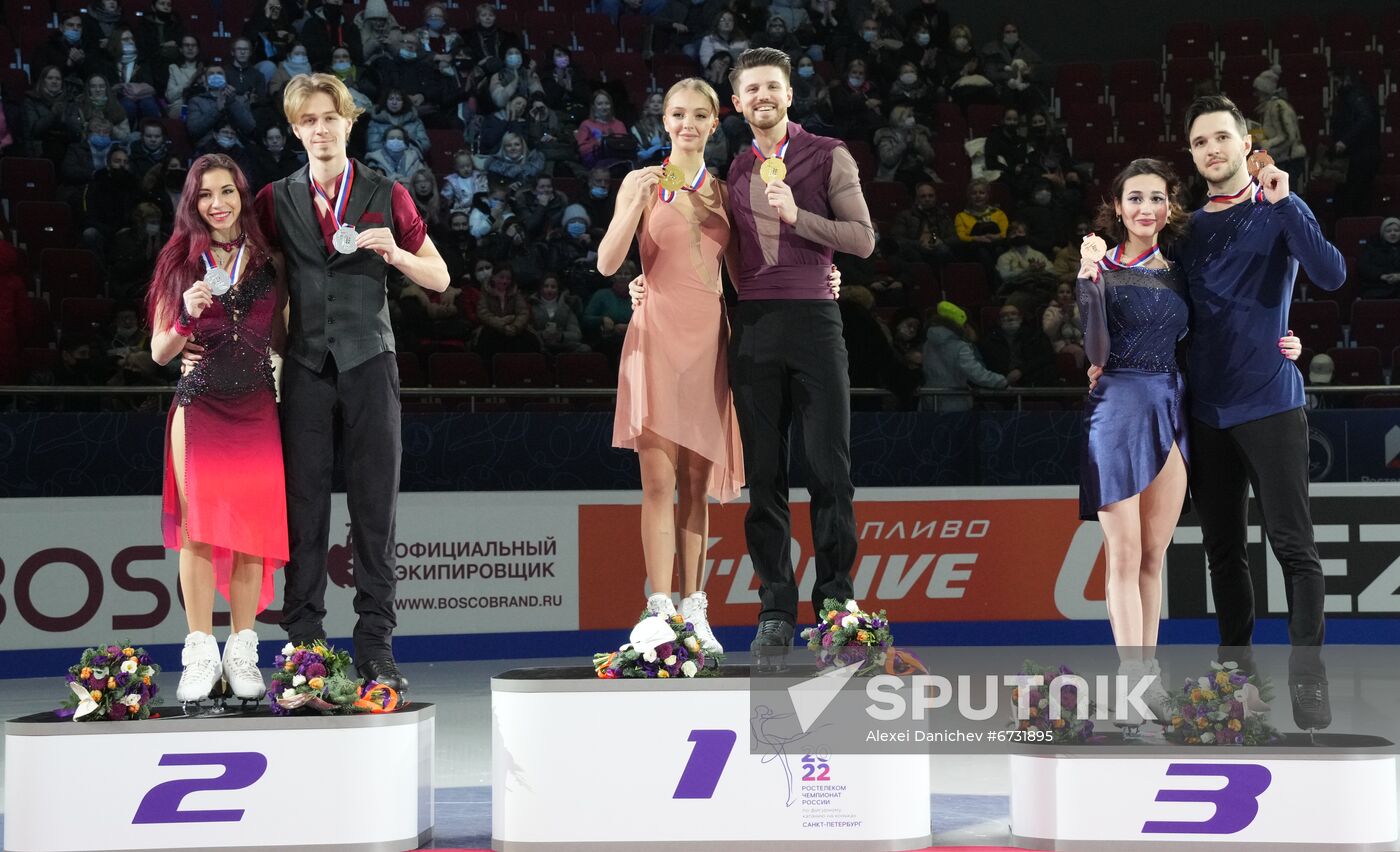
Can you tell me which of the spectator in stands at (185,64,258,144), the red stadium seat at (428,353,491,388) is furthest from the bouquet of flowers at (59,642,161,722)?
the spectator in stands at (185,64,258,144)

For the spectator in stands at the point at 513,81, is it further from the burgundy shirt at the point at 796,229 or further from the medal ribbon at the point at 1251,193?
the medal ribbon at the point at 1251,193

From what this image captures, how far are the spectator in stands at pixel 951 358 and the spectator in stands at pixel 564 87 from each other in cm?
376

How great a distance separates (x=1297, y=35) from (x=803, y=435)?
10940 mm

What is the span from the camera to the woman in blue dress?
4.61m

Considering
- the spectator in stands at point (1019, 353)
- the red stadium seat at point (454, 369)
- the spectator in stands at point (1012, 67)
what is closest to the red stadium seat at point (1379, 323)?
the spectator in stands at point (1019, 353)

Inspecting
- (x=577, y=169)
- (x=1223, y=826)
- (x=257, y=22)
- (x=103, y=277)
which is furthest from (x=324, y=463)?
(x=257, y=22)

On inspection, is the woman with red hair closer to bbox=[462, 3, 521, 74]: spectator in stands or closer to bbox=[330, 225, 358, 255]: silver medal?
bbox=[330, 225, 358, 255]: silver medal

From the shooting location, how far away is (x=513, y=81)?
1143cm

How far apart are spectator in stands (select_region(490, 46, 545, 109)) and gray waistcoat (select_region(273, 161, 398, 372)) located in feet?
23.1

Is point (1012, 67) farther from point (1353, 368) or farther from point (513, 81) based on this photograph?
point (513, 81)

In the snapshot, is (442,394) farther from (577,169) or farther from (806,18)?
(806,18)

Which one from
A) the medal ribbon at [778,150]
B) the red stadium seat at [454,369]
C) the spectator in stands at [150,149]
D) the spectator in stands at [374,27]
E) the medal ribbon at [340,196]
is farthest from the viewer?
the spectator in stands at [374,27]

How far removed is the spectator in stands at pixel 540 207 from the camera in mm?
10539

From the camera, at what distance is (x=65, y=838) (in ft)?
13.5
